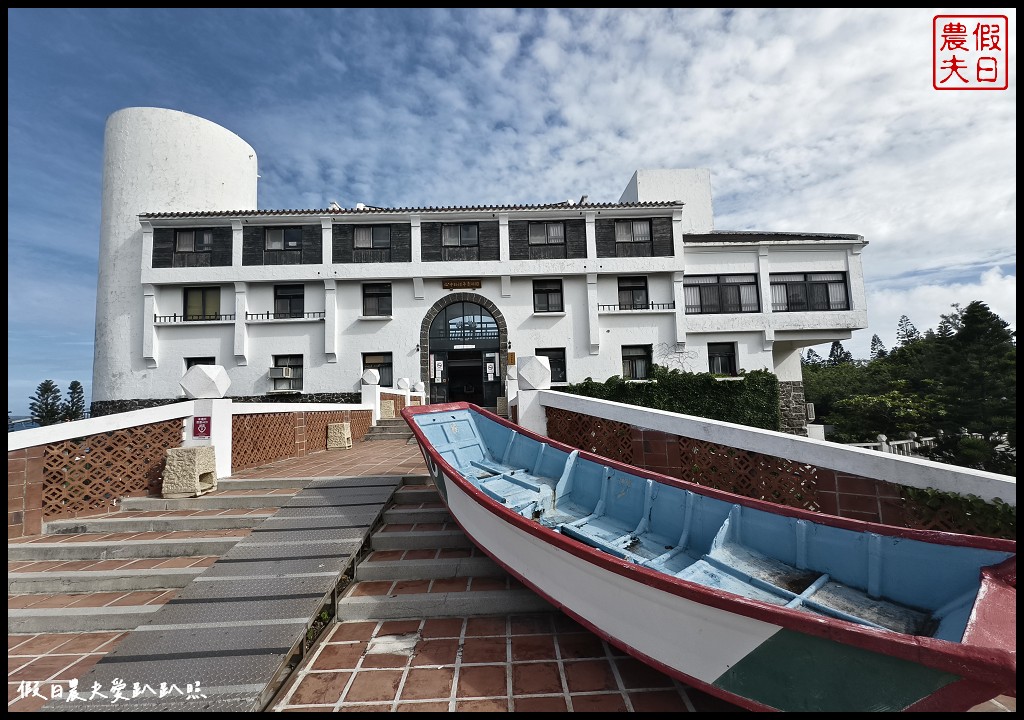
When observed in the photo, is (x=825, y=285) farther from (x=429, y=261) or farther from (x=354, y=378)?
(x=354, y=378)

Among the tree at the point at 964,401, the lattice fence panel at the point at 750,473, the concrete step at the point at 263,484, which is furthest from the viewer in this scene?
the tree at the point at 964,401

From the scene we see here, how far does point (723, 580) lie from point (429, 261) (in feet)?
48.2

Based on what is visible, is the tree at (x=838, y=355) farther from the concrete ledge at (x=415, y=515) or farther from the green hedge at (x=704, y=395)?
the concrete ledge at (x=415, y=515)

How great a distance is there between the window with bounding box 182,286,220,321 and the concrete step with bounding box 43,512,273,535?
13301mm

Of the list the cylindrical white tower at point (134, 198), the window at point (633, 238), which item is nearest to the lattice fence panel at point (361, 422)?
the cylindrical white tower at point (134, 198)

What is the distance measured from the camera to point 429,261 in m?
15.4

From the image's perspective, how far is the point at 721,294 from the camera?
1588cm

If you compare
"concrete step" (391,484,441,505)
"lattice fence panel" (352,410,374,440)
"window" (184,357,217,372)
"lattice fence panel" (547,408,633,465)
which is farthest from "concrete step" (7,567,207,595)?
"window" (184,357,217,372)

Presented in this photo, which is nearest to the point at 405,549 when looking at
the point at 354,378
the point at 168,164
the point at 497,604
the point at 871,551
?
the point at 497,604

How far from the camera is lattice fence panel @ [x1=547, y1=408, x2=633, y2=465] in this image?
4.55m

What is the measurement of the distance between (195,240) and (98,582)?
15.9m

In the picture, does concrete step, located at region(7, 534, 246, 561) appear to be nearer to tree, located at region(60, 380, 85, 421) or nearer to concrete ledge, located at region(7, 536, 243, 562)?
concrete ledge, located at region(7, 536, 243, 562)

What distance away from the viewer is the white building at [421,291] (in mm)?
14852

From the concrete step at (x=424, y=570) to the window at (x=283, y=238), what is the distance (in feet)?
49.5
